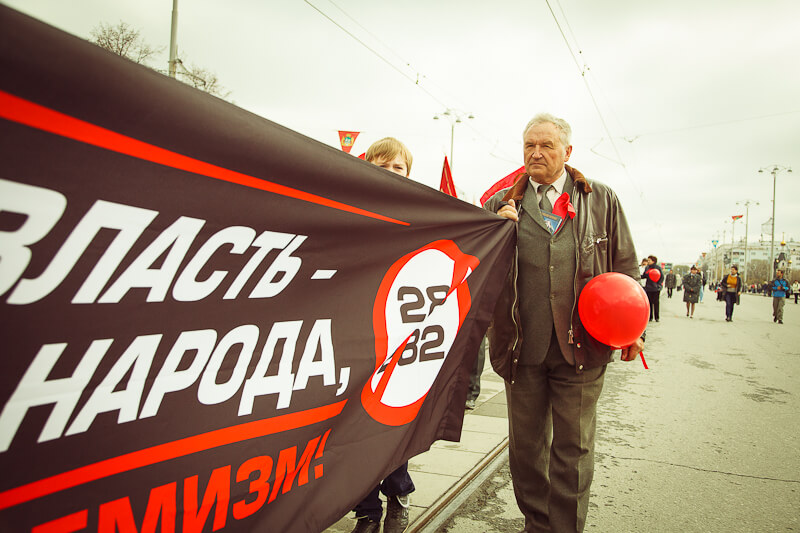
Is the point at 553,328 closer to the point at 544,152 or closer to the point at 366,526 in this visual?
the point at 544,152

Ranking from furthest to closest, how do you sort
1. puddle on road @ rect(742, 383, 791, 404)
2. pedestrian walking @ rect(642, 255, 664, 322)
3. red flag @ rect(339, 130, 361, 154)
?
red flag @ rect(339, 130, 361, 154)
pedestrian walking @ rect(642, 255, 664, 322)
puddle on road @ rect(742, 383, 791, 404)

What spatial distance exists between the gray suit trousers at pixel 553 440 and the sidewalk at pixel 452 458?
620mm

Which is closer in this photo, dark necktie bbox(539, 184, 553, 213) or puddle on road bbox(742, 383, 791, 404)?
dark necktie bbox(539, 184, 553, 213)

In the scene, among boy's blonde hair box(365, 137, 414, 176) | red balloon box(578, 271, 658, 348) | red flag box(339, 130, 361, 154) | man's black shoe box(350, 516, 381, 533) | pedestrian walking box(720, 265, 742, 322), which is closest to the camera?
red balloon box(578, 271, 658, 348)

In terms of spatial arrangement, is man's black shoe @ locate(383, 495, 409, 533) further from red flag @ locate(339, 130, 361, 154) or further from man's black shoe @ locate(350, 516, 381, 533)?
red flag @ locate(339, 130, 361, 154)

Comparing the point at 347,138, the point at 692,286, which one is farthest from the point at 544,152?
the point at 692,286

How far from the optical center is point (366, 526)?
234cm

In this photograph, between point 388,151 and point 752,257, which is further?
point 752,257

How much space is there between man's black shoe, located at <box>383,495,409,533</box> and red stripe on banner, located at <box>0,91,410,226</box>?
1671 mm

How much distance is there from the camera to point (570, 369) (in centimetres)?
233

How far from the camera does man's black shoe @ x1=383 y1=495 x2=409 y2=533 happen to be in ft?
7.70

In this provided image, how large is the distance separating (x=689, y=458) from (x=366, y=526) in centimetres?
266

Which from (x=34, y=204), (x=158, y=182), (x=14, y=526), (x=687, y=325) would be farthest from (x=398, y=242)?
(x=687, y=325)

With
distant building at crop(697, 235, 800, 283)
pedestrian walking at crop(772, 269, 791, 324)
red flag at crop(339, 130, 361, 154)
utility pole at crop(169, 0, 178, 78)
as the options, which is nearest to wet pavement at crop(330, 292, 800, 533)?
red flag at crop(339, 130, 361, 154)
